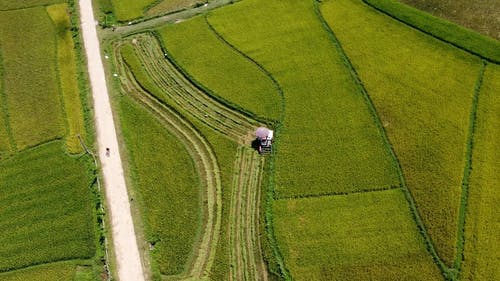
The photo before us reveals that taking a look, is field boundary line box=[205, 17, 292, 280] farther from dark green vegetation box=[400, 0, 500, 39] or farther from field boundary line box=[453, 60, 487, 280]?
dark green vegetation box=[400, 0, 500, 39]

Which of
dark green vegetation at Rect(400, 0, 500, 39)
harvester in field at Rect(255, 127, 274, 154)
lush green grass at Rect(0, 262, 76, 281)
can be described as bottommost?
lush green grass at Rect(0, 262, 76, 281)

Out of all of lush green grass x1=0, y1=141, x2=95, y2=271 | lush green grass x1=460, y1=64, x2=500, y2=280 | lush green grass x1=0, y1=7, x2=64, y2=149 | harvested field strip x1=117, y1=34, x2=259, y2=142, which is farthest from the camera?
lush green grass x1=0, y1=7, x2=64, y2=149

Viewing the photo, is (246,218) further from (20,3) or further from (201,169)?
(20,3)

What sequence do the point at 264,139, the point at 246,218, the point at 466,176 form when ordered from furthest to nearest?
the point at 264,139 → the point at 466,176 → the point at 246,218

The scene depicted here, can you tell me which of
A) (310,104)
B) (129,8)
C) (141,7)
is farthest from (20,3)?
(310,104)

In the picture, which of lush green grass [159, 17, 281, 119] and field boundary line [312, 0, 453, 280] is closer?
field boundary line [312, 0, 453, 280]

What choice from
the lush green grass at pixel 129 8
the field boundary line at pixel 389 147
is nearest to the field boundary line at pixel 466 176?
the field boundary line at pixel 389 147

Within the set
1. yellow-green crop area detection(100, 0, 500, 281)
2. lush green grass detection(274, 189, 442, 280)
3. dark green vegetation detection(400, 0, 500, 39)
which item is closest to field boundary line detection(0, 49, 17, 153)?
yellow-green crop area detection(100, 0, 500, 281)
